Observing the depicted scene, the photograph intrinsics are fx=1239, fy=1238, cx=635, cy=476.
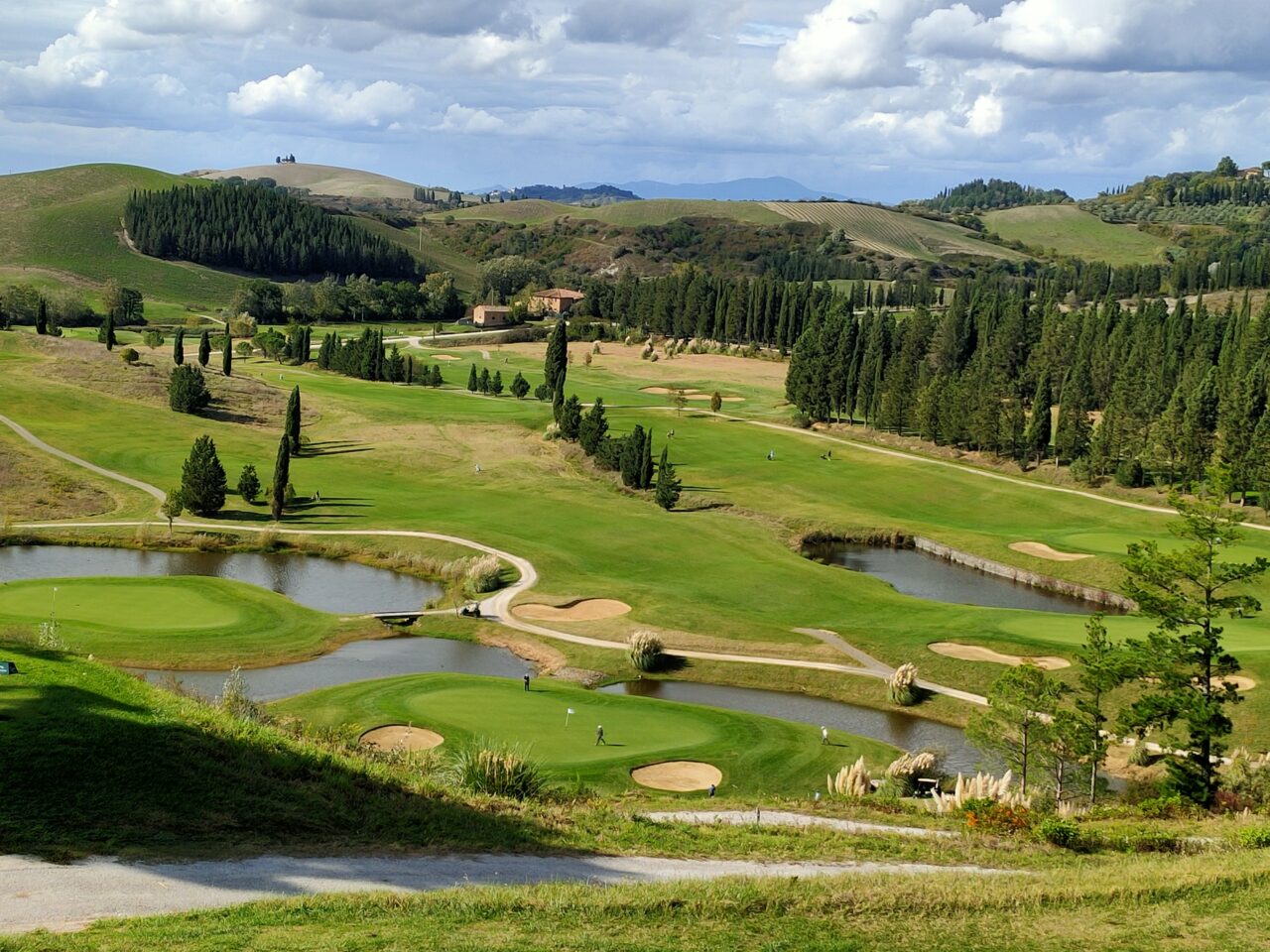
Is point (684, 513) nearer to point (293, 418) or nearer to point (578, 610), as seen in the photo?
point (578, 610)

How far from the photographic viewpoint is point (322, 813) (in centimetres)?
2223

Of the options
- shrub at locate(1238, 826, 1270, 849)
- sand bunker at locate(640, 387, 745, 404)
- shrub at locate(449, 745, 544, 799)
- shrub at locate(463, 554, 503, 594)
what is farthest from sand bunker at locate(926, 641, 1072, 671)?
sand bunker at locate(640, 387, 745, 404)

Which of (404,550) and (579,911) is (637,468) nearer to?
(404,550)

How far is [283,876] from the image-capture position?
63.4ft

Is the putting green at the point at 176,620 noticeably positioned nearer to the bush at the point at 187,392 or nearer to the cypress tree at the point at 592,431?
the cypress tree at the point at 592,431

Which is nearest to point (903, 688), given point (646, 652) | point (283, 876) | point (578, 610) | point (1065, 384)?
point (646, 652)

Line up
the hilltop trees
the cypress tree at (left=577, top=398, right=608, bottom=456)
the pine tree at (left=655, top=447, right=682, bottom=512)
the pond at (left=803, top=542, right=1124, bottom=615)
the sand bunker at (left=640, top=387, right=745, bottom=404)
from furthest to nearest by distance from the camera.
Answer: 1. the sand bunker at (left=640, top=387, right=745, bottom=404)
2. the cypress tree at (left=577, top=398, right=608, bottom=456)
3. the pine tree at (left=655, top=447, right=682, bottom=512)
4. the pond at (left=803, top=542, right=1124, bottom=615)
5. the hilltop trees

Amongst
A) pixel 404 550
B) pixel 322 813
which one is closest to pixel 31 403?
pixel 404 550

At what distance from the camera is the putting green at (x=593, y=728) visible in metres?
36.9

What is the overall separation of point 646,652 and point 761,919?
33.5 metres

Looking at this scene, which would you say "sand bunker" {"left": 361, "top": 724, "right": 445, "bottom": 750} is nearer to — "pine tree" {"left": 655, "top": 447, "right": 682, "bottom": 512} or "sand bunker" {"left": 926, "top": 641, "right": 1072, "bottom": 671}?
"sand bunker" {"left": 926, "top": 641, "right": 1072, "bottom": 671}

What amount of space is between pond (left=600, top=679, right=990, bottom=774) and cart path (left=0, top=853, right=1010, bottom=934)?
74.9ft

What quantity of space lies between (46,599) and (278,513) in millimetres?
24001

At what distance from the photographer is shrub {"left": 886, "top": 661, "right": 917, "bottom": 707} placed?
4888cm
